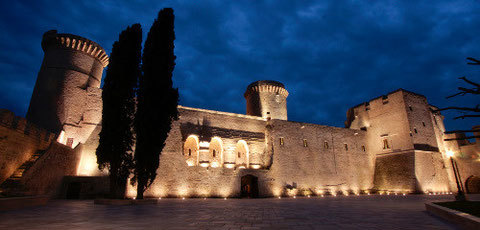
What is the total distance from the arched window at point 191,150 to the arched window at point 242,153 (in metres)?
3.63

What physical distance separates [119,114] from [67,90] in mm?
8939

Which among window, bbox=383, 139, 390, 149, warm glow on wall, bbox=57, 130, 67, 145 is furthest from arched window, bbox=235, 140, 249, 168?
window, bbox=383, 139, 390, 149

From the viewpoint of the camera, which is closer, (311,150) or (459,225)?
(459,225)

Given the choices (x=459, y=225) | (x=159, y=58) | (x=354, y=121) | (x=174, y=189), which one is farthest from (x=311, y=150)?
(x=459, y=225)

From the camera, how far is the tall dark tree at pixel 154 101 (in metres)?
A: 12.9

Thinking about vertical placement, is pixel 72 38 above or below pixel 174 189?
above

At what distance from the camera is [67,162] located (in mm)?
14562

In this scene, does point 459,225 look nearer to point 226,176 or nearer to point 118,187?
point 118,187

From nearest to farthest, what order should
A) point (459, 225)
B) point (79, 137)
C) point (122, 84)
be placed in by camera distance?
point (459, 225) → point (122, 84) → point (79, 137)

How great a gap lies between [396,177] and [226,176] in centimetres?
1696

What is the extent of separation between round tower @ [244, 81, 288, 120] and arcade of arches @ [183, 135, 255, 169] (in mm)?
6745

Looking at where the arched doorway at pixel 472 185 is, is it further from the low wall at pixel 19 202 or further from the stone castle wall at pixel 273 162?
the low wall at pixel 19 202

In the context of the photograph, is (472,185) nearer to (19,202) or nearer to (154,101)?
(154,101)

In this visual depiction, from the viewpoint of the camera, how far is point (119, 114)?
500 inches
